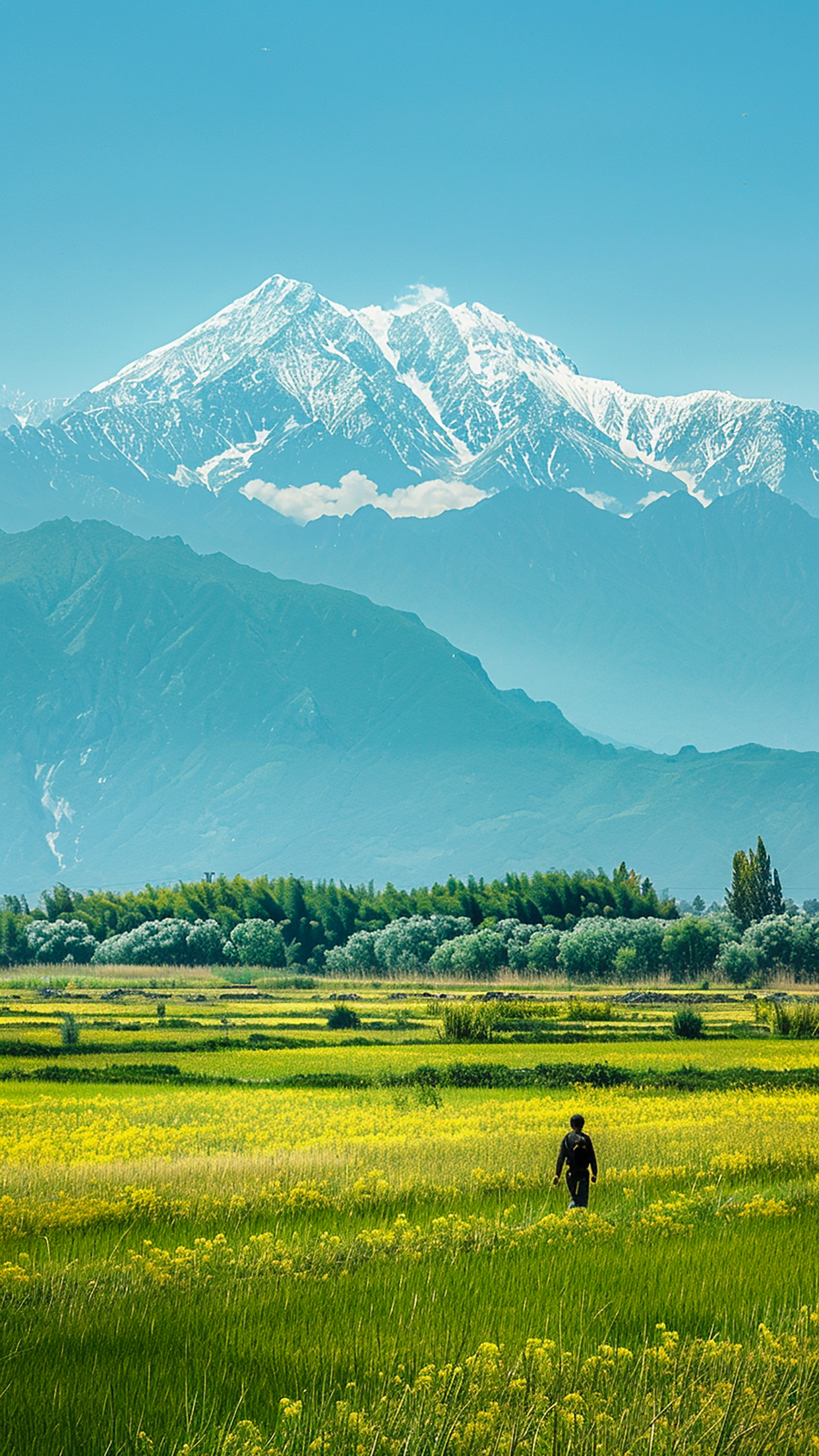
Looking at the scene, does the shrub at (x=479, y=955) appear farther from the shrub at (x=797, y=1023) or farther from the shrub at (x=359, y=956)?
the shrub at (x=797, y=1023)

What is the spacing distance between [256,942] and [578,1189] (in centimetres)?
10344

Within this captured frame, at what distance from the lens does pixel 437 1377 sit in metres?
11.0

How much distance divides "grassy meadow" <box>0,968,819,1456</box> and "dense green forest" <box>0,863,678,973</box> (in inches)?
3555

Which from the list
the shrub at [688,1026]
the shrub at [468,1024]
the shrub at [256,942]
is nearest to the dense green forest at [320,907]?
the shrub at [256,942]

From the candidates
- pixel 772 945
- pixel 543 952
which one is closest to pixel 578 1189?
pixel 543 952

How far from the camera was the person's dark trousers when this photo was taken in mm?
17547

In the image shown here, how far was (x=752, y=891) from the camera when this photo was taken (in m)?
117

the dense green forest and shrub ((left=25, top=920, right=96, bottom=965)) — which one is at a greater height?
the dense green forest

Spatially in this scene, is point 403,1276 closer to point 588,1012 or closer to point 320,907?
point 588,1012

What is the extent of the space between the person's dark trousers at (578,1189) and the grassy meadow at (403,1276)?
241 millimetres

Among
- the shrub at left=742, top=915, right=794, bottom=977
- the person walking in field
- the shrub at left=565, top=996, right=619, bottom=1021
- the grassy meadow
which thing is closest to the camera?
the grassy meadow

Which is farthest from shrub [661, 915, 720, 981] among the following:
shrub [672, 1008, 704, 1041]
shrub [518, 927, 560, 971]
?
shrub [672, 1008, 704, 1041]

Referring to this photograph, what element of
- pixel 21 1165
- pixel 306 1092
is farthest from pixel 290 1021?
pixel 21 1165

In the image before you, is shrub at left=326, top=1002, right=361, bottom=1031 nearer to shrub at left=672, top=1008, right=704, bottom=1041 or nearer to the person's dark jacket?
shrub at left=672, top=1008, right=704, bottom=1041
